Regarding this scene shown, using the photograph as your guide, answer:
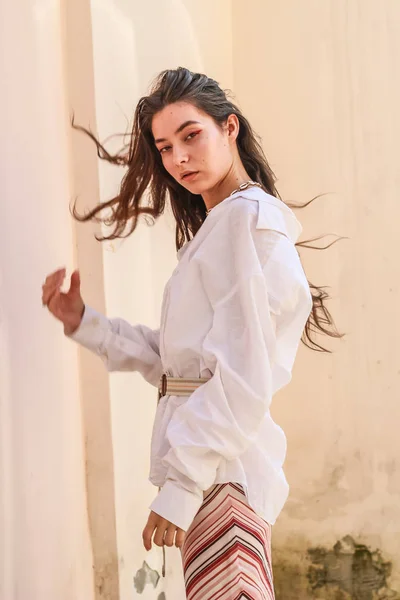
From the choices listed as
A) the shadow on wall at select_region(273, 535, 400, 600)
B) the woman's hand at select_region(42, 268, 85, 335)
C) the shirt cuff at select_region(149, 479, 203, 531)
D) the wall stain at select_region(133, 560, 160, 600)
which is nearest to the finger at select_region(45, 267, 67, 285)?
the woman's hand at select_region(42, 268, 85, 335)

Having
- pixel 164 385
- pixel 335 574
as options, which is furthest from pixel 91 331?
pixel 335 574

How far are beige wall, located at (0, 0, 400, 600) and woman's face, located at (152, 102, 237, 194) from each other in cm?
30

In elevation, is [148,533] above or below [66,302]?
below

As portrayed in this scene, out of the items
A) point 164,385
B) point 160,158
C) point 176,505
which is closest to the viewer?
point 176,505

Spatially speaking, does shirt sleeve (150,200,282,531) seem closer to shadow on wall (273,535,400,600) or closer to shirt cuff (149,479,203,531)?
shirt cuff (149,479,203,531)

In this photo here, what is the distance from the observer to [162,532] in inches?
48.0

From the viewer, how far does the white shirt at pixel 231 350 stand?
47.9 inches

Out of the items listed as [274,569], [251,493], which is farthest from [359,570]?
[251,493]

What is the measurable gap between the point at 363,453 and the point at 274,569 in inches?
21.7

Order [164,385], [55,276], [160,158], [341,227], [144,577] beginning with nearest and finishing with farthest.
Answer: [164,385] < [55,276] < [160,158] < [144,577] < [341,227]

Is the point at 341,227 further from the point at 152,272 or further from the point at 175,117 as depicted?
the point at 175,117

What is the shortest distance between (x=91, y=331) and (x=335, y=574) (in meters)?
1.68

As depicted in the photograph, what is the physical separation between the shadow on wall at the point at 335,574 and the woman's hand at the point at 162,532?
5.69 ft

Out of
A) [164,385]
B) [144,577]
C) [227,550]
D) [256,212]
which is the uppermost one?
[256,212]
